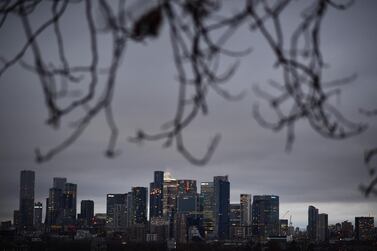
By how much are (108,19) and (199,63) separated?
0.33m

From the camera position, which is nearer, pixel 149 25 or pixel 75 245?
pixel 149 25

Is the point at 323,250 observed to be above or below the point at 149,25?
below

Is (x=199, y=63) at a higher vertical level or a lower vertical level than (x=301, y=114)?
higher

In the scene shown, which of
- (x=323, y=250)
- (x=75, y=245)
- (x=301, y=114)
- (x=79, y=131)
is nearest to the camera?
(x=79, y=131)

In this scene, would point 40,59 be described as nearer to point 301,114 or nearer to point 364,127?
point 301,114

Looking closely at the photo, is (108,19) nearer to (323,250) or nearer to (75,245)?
(75,245)

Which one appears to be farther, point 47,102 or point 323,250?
point 323,250

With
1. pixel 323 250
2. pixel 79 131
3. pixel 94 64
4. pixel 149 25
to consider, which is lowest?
pixel 323 250

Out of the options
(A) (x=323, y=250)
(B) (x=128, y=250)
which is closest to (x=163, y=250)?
(B) (x=128, y=250)

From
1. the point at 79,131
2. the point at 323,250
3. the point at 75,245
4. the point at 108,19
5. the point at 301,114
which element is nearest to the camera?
the point at 79,131

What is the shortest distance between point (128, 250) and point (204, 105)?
159024 mm

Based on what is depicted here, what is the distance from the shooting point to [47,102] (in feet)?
6.97

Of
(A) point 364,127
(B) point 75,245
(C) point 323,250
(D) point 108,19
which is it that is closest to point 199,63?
(D) point 108,19

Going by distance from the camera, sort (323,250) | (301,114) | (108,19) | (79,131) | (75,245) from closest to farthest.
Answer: (79,131)
(108,19)
(301,114)
(75,245)
(323,250)
